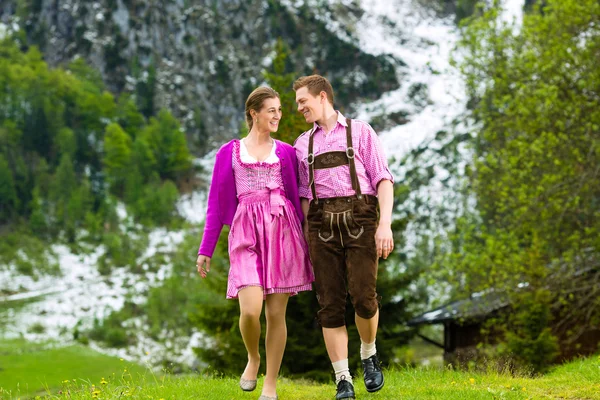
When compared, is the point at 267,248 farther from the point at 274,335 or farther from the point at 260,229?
the point at 274,335

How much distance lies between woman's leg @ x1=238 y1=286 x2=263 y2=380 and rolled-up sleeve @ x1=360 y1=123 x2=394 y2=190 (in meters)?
1.04

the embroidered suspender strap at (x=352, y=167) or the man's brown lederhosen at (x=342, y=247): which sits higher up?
the embroidered suspender strap at (x=352, y=167)

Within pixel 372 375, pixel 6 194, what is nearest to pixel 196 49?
pixel 6 194

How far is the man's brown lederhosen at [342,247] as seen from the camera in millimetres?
5137

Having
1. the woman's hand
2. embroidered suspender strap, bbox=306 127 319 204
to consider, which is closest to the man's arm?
embroidered suspender strap, bbox=306 127 319 204

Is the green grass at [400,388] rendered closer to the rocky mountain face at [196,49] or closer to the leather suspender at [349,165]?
the leather suspender at [349,165]

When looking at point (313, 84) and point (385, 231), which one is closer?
point (385, 231)

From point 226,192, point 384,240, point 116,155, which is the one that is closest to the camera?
point 384,240

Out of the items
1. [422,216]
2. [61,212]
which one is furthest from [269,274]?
[61,212]

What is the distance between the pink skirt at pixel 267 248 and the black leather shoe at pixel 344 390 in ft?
2.10

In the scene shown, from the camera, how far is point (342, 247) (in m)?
5.20

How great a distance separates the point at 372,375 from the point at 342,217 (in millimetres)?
1057

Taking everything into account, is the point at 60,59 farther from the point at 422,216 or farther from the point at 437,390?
the point at 437,390

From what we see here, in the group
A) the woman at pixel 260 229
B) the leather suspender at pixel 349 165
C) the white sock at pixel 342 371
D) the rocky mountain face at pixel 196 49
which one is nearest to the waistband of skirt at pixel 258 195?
the woman at pixel 260 229
